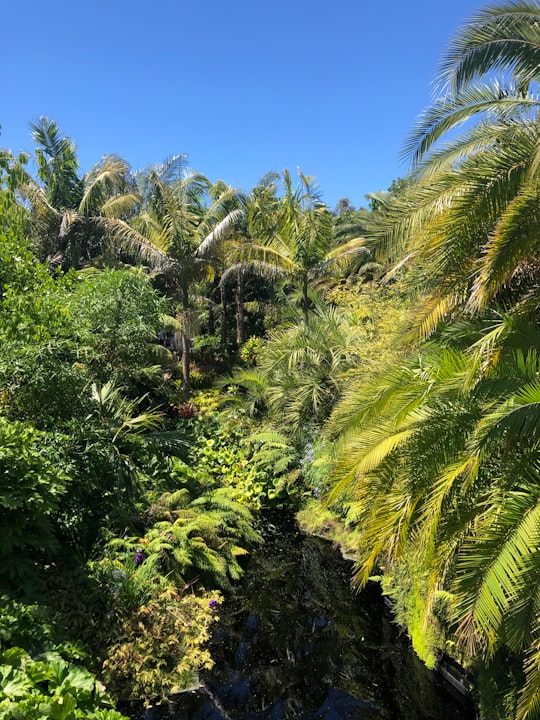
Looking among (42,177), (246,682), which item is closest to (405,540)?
(246,682)

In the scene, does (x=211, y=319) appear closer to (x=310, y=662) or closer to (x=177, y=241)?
(x=177, y=241)

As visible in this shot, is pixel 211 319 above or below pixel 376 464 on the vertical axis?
above

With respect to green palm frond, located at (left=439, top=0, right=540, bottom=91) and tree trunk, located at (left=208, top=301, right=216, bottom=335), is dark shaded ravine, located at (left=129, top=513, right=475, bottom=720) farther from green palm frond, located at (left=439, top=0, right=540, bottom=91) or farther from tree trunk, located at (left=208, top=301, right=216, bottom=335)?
tree trunk, located at (left=208, top=301, right=216, bottom=335)

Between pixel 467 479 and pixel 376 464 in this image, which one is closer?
pixel 467 479

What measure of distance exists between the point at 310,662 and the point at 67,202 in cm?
1673

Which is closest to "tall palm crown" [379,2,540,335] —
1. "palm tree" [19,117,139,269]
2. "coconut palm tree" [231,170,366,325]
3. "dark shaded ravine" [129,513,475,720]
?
"dark shaded ravine" [129,513,475,720]

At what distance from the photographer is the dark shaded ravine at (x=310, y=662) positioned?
4996mm

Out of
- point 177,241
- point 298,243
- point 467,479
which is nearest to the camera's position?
point 467,479

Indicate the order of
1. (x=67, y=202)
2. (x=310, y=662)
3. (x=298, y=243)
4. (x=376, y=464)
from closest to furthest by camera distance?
(x=376, y=464), (x=310, y=662), (x=298, y=243), (x=67, y=202)

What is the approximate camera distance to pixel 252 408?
43.4ft

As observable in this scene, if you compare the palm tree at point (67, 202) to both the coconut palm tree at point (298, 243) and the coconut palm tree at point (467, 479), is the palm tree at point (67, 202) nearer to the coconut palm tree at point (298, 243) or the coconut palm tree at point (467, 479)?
the coconut palm tree at point (298, 243)

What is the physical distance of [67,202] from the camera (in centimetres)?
1725

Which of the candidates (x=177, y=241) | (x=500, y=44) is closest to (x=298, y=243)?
(x=177, y=241)

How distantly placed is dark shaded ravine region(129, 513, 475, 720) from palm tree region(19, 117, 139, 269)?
1332 cm
